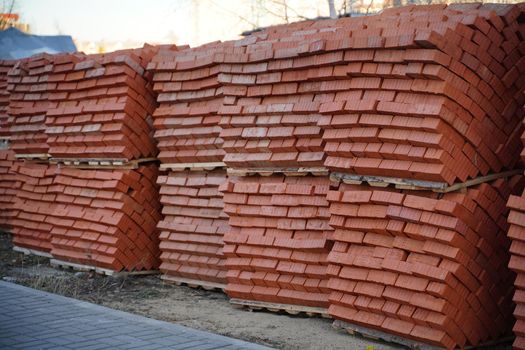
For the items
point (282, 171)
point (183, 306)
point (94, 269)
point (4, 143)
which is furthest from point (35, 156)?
point (282, 171)

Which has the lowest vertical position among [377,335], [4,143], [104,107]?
[377,335]

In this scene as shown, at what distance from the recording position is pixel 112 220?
1103 cm

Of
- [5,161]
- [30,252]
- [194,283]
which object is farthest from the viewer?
[5,161]

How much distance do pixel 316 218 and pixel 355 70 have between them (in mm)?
1714

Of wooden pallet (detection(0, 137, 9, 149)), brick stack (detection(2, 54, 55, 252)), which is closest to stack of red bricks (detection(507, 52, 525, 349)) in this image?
brick stack (detection(2, 54, 55, 252))

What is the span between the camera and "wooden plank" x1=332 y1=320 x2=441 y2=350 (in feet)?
23.3

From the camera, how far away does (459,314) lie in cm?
695

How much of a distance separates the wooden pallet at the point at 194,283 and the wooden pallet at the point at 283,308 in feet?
2.33

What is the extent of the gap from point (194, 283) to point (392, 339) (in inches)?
147

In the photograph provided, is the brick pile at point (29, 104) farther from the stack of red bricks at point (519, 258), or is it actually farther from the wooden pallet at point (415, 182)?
the stack of red bricks at point (519, 258)

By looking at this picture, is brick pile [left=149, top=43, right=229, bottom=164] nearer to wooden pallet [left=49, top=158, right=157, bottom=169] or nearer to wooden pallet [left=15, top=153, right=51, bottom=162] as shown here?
wooden pallet [left=49, top=158, right=157, bottom=169]

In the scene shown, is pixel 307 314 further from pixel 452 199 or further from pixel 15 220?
pixel 15 220

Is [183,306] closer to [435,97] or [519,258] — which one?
[435,97]

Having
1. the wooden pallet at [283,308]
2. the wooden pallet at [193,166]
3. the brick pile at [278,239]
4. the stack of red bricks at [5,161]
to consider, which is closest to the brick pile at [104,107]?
the wooden pallet at [193,166]
